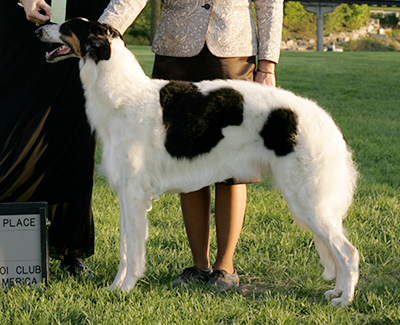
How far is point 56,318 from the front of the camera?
138 inches

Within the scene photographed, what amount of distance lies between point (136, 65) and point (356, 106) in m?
10.4

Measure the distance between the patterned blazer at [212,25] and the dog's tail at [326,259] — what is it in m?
1.18

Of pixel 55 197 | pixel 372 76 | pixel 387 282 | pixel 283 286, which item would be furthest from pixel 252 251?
pixel 372 76

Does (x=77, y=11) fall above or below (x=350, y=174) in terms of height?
above

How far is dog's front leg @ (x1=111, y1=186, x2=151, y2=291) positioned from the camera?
3.80m

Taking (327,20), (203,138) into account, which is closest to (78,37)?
(203,138)

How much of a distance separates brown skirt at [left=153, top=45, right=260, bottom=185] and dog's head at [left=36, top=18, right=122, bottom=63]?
540mm

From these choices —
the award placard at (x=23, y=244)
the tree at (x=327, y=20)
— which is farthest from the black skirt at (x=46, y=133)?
the tree at (x=327, y=20)

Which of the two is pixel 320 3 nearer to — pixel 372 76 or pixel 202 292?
pixel 372 76

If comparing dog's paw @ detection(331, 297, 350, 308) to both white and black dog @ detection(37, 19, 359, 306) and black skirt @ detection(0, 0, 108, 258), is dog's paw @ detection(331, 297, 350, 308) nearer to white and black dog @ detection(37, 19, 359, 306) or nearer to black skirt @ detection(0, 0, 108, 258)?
white and black dog @ detection(37, 19, 359, 306)

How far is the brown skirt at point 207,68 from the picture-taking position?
12.8 ft

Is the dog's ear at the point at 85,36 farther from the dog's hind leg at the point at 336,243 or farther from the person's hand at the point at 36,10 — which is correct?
the dog's hind leg at the point at 336,243

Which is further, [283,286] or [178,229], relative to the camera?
[178,229]

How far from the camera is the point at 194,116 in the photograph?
3697 mm
